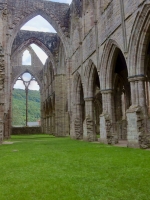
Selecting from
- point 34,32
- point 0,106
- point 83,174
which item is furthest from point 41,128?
point 83,174

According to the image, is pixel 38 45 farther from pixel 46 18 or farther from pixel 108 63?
pixel 108 63

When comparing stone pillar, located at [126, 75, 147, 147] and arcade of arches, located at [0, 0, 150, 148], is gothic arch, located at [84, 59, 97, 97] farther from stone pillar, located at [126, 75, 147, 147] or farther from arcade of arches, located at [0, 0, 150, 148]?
stone pillar, located at [126, 75, 147, 147]

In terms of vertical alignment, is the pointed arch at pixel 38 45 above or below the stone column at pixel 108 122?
above

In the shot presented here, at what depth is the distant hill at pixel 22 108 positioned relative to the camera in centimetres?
5759

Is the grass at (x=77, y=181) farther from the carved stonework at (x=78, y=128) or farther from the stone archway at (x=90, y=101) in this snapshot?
the carved stonework at (x=78, y=128)

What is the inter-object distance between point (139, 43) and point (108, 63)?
3.27 meters

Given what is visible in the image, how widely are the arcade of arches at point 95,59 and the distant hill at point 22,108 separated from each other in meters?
33.6

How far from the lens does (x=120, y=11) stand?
1041cm

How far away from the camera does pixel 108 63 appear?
12.5 metres

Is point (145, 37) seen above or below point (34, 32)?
below

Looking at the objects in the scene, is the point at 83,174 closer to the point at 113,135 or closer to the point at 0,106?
the point at 113,135

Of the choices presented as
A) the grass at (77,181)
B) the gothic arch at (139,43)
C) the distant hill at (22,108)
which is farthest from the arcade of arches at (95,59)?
the distant hill at (22,108)

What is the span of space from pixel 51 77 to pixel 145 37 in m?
22.1

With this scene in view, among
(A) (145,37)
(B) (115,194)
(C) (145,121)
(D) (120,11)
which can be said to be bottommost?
(B) (115,194)
